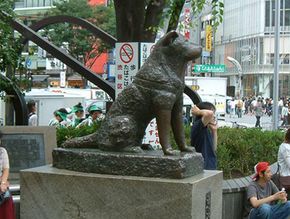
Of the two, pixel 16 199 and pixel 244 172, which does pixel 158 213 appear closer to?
Result: pixel 16 199

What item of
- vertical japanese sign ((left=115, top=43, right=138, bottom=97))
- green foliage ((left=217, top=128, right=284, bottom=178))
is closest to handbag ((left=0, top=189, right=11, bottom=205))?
green foliage ((left=217, top=128, right=284, bottom=178))

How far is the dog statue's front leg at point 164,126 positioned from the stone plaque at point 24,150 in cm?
380

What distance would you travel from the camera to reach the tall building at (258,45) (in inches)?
2379

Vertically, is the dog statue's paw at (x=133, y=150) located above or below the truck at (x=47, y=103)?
above

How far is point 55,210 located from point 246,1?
62.1m

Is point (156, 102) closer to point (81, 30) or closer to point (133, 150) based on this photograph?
point (133, 150)

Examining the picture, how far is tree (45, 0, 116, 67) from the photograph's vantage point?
119 ft

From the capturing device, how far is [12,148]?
27.1 feet

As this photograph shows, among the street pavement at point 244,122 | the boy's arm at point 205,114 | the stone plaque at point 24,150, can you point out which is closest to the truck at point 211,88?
the street pavement at point 244,122

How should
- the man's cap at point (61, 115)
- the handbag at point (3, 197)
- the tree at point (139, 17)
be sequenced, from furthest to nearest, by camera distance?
the man's cap at point (61, 115), the tree at point (139, 17), the handbag at point (3, 197)

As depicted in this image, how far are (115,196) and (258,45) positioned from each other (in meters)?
58.2

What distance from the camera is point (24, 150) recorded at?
831cm

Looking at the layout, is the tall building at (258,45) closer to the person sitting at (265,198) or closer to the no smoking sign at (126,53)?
the no smoking sign at (126,53)

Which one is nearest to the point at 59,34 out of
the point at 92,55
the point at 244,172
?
the point at 92,55
